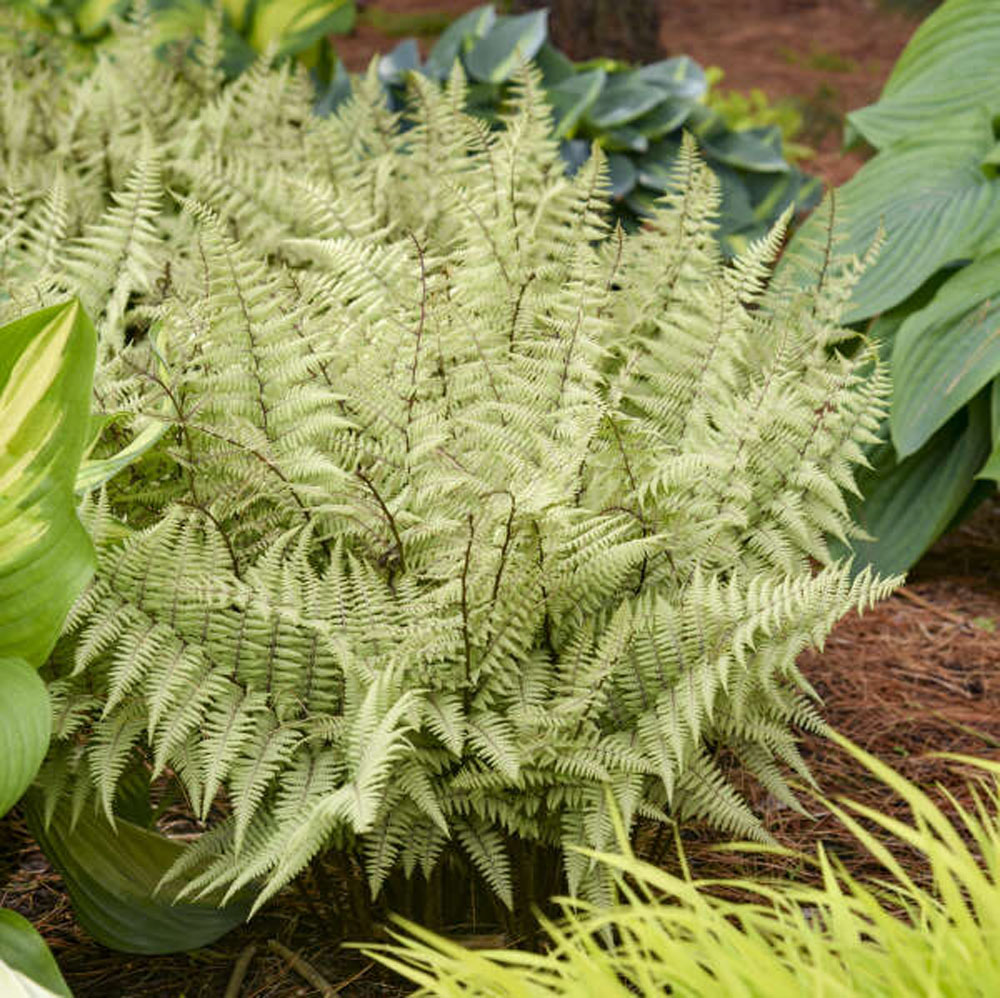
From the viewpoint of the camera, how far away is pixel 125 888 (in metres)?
1.71

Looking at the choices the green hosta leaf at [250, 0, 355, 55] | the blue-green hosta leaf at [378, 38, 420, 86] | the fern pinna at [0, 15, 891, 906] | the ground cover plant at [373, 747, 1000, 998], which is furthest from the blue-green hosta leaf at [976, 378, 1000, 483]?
the green hosta leaf at [250, 0, 355, 55]

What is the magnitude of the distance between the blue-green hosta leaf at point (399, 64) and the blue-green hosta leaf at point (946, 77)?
1.48 m

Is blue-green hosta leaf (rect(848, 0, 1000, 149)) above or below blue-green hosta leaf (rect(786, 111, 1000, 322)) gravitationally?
above

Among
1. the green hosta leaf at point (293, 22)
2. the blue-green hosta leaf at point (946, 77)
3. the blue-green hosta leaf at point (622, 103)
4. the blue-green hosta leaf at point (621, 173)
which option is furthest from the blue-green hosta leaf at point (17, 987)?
the green hosta leaf at point (293, 22)

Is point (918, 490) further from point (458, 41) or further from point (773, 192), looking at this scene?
point (458, 41)

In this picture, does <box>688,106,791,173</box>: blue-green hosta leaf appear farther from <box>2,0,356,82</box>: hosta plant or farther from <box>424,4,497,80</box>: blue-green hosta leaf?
<box>2,0,356,82</box>: hosta plant

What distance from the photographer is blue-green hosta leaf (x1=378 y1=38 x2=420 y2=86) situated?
155 inches

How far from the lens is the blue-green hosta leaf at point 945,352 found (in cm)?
253

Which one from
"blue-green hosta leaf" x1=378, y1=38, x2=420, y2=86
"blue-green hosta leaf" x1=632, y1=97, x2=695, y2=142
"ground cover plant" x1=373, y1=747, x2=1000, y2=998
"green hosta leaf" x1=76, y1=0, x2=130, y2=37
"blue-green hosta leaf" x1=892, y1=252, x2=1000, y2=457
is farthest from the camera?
"green hosta leaf" x1=76, y1=0, x2=130, y2=37

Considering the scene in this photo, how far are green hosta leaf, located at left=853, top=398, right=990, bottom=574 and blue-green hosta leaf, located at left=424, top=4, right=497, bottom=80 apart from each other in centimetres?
189

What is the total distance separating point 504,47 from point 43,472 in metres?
2.82

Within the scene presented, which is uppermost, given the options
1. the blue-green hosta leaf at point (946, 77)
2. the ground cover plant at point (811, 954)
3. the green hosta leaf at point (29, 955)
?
the blue-green hosta leaf at point (946, 77)

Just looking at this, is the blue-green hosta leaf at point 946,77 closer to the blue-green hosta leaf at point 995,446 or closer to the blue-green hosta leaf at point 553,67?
the blue-green hosta leaf at point 995,446

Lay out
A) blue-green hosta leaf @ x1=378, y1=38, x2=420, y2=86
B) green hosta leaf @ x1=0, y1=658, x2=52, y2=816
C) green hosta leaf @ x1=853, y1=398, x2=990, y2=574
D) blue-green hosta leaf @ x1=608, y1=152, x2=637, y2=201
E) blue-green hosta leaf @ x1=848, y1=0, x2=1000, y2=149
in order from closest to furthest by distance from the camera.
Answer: green hosta leaf @ x1=0, y1=658, x2=52, y2=816 < green hosta leaf @ x1=853, y1=398, x2=990, y2=574 < blue-green hosta leaf @ x1=848, y1=0, x2=1000, y2=149 < blue-green hosta leaf @ x1=608, y1=152, x2=637, y2=201 < blue-green hosta leaf @ x1=378, y1=38, x2=420, y2=86
